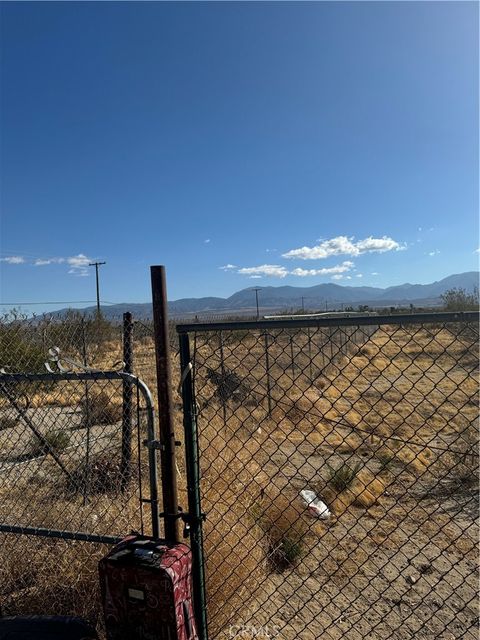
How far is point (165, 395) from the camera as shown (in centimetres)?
215

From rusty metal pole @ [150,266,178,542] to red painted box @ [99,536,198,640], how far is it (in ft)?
0.75

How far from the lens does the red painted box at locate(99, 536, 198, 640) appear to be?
5.98 feet

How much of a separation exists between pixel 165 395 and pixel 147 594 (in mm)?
788

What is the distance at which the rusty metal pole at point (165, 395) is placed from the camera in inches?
83.6

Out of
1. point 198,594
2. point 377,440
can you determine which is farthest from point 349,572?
point 377,440

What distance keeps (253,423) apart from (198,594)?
22.5 feet

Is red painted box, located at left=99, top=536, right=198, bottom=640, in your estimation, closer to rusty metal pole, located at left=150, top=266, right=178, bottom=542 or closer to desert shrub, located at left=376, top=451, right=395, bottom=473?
rusty metal pole, located at left=150, top=266, right=178, bottom=542

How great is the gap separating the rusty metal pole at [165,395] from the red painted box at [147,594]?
230 mm

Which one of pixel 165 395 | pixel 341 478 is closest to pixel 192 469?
pixel 165 395

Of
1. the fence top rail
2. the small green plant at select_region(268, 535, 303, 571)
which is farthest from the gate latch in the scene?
the small green plant at select_region(268, 535, 303, 571)

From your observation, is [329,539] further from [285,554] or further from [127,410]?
[127,410]

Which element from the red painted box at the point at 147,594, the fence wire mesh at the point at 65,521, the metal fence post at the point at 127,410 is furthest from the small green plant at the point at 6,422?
the red painted box at the point at 147,594

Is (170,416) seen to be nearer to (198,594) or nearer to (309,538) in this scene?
(198,594)

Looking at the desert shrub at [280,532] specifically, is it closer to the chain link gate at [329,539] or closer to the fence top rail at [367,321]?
the chain link gate at [329,539]
